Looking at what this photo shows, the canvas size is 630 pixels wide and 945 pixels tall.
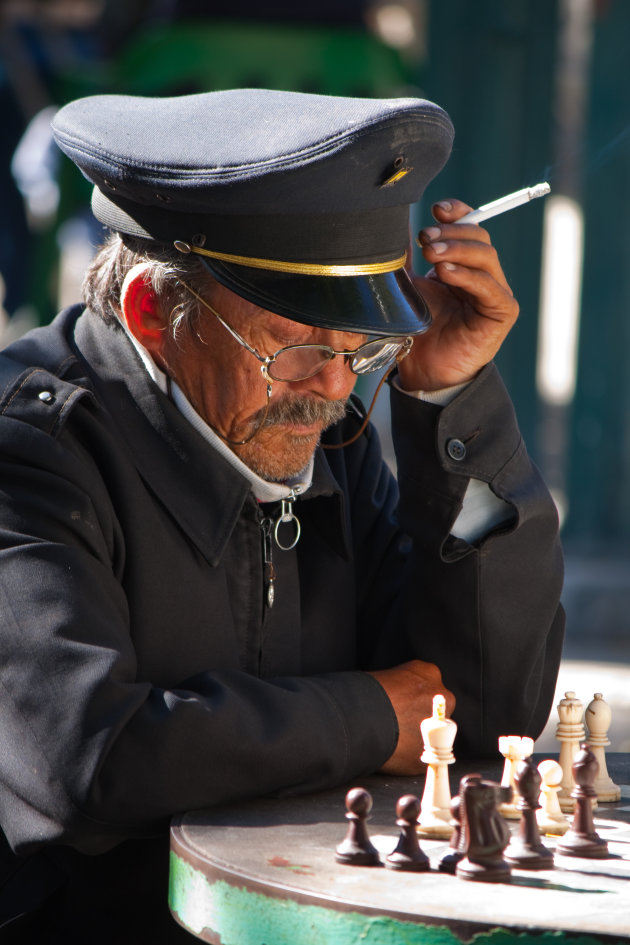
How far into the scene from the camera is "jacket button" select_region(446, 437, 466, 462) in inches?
93.0

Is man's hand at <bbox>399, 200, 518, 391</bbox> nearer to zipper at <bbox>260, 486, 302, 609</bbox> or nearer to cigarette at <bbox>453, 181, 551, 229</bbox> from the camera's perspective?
cigarette at <bbox>453, 181, 551, 229</bbox>

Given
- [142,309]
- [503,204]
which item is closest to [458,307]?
[503,204]

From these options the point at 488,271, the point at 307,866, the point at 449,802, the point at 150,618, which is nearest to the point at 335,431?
the point at 488,271

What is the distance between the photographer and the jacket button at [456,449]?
2.36 meters

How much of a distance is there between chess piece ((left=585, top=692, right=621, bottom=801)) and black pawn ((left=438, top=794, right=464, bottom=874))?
0.44 meters

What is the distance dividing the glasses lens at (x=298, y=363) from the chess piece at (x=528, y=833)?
2.66 ft

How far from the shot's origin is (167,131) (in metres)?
2.22

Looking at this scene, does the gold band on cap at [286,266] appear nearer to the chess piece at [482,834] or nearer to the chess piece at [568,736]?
the chess piece at [568,736]

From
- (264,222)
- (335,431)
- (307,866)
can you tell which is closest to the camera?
(307,866)

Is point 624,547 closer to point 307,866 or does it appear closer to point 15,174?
point 15,174

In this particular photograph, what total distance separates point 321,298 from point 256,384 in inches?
8.2

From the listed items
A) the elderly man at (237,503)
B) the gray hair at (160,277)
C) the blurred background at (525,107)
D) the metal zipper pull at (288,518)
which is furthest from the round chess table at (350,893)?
the blurred background at (525,107)

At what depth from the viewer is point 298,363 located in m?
2.26

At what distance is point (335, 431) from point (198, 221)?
2.26 feet
